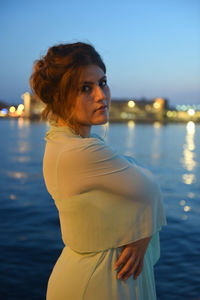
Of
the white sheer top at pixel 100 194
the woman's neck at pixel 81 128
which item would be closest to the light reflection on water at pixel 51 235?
the woman's neck at pixel 81 128

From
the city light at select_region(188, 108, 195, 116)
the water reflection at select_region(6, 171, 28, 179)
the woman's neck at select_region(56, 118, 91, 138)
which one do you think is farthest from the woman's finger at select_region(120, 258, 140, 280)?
the city light at select_region(188, 108, 195, 116)

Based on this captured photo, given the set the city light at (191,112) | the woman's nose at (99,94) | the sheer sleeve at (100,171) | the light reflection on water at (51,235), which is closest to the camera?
the sheer sleeve at (100,171)

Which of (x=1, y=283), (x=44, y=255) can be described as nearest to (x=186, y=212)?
(x=44, y=255)

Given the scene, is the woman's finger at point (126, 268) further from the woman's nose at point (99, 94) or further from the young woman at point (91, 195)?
the woman's nose at point (99, 94)

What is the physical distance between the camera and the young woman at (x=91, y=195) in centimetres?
86

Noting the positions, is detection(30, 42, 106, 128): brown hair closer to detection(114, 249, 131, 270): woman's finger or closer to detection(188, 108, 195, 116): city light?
detection(114, 249, 131, 270): woman's finger

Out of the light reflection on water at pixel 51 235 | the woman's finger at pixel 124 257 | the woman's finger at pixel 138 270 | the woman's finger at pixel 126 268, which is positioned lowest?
the light reflection on water at pixel 51 235

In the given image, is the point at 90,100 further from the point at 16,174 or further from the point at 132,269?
the point at 16,174

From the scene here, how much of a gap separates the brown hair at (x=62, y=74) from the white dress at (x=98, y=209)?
3.8 inches

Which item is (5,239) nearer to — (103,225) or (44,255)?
(44,255)

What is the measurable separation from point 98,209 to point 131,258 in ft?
0.50

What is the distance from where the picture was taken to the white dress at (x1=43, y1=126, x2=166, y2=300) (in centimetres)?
85

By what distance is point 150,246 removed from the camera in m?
0.99

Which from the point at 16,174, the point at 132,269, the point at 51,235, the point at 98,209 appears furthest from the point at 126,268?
the point at 16,174
